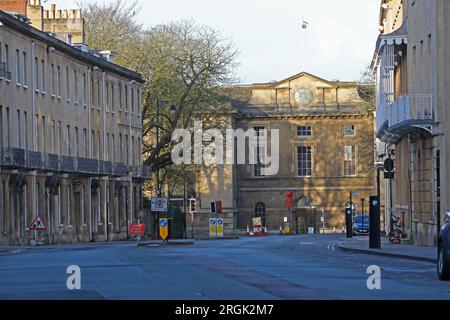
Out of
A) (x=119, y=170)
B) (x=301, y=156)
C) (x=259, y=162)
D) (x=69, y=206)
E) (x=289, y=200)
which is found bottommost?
(x=289, y=200)

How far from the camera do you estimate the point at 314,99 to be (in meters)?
135

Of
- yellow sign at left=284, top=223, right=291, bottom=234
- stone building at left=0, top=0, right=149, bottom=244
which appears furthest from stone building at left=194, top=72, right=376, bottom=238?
stone building at left=0, top=0, right=149, bottom=244

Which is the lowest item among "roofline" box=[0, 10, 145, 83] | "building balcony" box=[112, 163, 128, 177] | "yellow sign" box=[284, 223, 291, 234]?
"yellow sign" box=[284, 223, 291, 234]

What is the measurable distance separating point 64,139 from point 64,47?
5.08 metres

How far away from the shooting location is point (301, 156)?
135 meters

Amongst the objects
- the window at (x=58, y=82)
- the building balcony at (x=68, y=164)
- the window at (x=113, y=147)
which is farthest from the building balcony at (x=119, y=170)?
the window at (x=58, y=82)

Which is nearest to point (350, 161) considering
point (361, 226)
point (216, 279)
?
point (361, 226)

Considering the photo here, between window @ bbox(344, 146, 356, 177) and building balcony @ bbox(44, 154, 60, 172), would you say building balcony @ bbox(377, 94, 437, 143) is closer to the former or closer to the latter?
building balcony @ bbox(44, 154, 60, 172)

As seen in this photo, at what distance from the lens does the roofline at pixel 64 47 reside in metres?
64.2

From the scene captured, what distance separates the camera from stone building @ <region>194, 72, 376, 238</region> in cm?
13250

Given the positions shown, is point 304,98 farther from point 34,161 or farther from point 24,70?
point 34,161

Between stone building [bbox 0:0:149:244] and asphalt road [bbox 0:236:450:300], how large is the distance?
31379mm

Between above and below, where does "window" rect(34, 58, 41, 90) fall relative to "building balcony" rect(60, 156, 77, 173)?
above

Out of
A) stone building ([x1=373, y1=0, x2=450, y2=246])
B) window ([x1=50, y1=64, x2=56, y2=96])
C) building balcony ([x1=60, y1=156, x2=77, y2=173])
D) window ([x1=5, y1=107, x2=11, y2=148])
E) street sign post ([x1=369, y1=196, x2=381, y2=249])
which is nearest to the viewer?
street sign post ([x1=369, y1=196, x2=381, y2=249])
